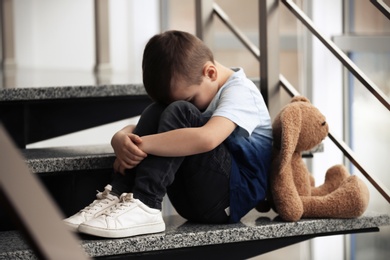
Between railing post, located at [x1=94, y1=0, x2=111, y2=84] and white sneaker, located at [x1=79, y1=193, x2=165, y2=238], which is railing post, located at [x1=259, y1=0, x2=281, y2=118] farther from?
railing post, located at [x1=94, y1=0, x2=111, y2=84]

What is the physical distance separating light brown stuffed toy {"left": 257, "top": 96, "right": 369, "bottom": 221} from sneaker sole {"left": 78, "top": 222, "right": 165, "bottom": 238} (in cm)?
30

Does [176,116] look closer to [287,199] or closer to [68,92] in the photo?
[287,199]

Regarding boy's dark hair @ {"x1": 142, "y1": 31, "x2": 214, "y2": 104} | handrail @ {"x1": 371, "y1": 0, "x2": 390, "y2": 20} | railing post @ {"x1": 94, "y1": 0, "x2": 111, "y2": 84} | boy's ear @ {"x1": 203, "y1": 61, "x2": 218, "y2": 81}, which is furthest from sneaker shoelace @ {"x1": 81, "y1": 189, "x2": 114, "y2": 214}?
railing post @ {"x1": 94, "y1": 0, "x2": 111, "y2": 84}

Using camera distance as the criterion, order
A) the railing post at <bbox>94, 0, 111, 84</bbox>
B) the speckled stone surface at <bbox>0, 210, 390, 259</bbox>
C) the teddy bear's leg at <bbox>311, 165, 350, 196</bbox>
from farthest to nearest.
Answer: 1. the railing post at <bbox>94, 0, 111, 84</bbox>
2. the teddy bear's leg at <bbox>311, 165, 350, 196</bbox>
3. the speckled stone surface at <bbox>0, 210, 390, 259</bbox>

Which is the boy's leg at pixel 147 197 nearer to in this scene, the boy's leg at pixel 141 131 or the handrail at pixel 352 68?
the boy's leg at pixel 141 131

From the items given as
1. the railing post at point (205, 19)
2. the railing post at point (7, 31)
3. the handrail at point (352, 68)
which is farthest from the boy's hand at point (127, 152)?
the railing post at point (7, 31)

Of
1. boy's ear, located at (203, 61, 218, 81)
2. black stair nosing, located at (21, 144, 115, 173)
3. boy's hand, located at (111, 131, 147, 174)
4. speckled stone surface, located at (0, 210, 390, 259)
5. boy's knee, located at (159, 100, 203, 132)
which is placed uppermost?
boy's ear, located at (203, 61, 218, 81)

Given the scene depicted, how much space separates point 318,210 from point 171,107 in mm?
408

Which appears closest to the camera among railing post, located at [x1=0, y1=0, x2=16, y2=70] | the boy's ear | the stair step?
the boy's ear

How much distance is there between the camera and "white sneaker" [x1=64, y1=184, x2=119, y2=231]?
5.34 feet

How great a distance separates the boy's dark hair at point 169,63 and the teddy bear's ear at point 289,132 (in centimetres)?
22

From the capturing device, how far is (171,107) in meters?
1.68

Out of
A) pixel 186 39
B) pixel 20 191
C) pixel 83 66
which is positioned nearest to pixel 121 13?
pixel 83 66

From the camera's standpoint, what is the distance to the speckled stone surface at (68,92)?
200cm
